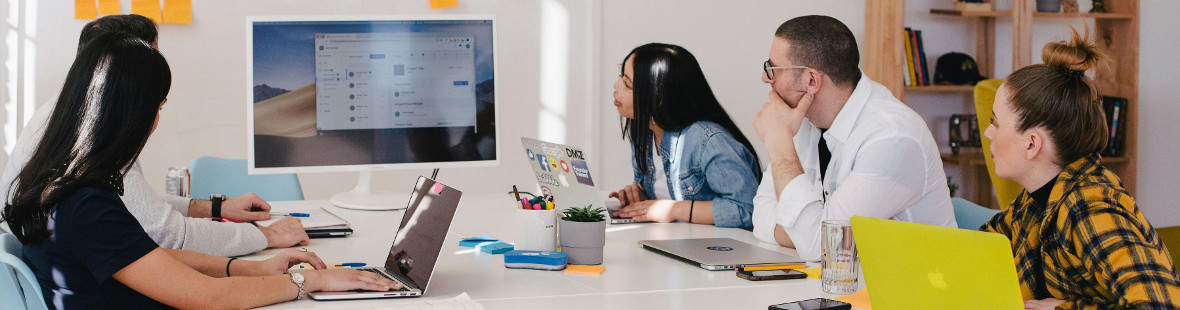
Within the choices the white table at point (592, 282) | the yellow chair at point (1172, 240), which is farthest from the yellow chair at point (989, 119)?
the white table at point (592, 282)

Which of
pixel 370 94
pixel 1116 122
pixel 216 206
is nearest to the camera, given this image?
pixel 216 206

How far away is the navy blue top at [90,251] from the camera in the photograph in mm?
1363

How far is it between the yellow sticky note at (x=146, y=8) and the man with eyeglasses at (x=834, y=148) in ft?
7.91

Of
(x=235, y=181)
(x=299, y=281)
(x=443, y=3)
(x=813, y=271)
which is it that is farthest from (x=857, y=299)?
(x=443, y=3)

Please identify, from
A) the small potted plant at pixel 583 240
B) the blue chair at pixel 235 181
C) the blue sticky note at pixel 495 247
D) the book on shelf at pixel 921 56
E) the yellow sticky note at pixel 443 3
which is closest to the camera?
the small potted plant at pixel 583 240

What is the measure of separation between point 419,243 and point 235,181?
1.80 meters

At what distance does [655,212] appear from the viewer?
237 centimetres

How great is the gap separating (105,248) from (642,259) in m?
0.88

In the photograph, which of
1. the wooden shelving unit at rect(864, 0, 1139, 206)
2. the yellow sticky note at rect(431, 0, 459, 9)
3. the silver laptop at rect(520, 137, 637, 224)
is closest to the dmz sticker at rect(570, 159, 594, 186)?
the silver laptop at rect(520, 137, 637, 224)

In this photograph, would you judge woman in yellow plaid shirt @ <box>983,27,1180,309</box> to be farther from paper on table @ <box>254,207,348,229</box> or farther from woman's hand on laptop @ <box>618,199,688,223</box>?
paper on table @ <box>254,207,348,229</box>

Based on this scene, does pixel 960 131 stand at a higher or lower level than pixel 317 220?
higher

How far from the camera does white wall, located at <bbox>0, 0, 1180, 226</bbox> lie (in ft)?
11.7

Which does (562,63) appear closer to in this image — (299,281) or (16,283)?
(299,281)

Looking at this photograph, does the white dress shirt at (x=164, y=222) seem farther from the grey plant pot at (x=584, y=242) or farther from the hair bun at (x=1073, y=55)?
the hair bun at (x=1073, y=55)
